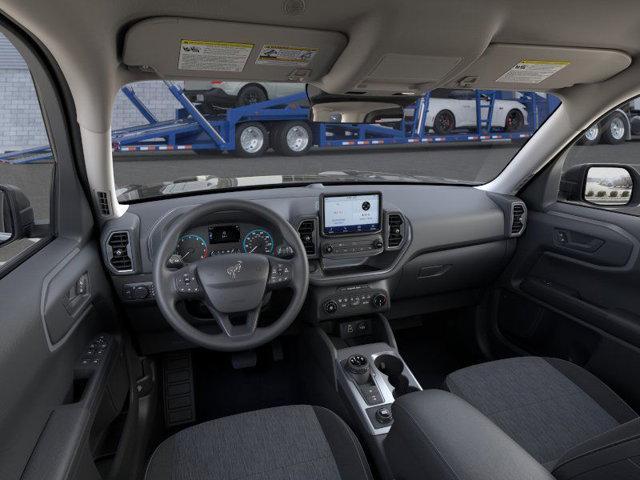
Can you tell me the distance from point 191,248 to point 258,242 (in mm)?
292

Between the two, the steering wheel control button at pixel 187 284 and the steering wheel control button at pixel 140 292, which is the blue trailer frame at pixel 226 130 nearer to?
the steering wheel control button at pixel 140 292

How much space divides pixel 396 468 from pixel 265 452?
52cm

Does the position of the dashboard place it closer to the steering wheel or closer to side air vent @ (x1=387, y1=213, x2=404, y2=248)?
side air vent @ (x1=387, y1=213, x2=404, y2=248)

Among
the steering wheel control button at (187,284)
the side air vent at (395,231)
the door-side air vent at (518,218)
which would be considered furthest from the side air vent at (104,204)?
the door-side air vent at (518,218)

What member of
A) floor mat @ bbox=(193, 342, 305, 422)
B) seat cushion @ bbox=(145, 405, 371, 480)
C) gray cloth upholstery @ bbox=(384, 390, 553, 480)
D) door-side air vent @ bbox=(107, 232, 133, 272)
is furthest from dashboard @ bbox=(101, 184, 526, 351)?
gray cloth upholstery @ bbox=(384, 390, 553, 480)

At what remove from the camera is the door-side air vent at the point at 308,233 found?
2273 mm

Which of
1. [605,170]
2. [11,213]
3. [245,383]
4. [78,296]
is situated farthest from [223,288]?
[605,170]

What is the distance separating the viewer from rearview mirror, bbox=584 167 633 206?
2409 mm

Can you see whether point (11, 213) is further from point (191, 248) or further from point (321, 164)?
point (321, 164)

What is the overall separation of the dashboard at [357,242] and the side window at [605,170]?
32 cm

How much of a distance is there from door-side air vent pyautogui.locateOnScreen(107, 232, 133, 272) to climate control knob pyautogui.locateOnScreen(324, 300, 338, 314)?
961 mm

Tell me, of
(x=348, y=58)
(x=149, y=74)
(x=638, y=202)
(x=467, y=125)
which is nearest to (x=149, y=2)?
(x=149, y=74)

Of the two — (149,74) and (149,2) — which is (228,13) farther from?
(149,74)

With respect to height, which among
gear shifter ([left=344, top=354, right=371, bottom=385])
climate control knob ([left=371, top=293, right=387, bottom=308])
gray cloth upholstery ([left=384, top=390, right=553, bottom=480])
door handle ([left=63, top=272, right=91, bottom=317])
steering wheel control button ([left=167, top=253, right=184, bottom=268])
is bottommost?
gear shifter ([left=344, top=354, right=371, bottom=385])
